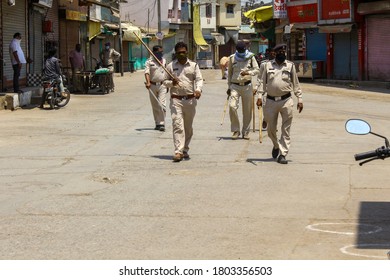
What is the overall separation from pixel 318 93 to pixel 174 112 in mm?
17704

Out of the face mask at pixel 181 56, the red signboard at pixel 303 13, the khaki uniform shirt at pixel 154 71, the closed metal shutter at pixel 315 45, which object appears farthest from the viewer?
the closed metal shutter at pixel 315 45

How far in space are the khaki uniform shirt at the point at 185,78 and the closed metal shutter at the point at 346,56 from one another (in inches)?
941

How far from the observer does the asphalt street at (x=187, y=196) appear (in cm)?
673

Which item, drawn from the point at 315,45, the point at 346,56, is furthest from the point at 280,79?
the point at 315,45

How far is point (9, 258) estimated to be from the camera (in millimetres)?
6258

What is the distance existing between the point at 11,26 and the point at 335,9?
16959mm

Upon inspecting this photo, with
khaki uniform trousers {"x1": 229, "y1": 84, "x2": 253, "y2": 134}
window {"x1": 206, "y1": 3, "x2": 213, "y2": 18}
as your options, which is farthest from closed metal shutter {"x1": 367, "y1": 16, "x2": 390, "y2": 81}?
window {"x1": 206, "y1": 3, "x2": 213, "y2": 18}

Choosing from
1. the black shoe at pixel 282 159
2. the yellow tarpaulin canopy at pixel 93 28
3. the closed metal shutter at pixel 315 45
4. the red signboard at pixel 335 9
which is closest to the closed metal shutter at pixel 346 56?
the red signboard at pixel 335 9

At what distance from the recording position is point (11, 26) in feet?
78.9

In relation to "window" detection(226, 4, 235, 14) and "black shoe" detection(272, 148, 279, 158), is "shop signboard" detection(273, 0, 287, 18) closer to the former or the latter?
"black shoe" detection(272, 148, 279, 158)

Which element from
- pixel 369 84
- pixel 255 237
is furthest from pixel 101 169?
pixel 369 84

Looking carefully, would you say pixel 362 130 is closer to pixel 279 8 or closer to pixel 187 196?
pixel 187 196

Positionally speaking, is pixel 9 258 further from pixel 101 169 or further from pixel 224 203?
pixel 101 169

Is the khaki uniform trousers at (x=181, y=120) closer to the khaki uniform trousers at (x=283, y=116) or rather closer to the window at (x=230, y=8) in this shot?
the khaki uniform trousers at (x=283, y=116)
